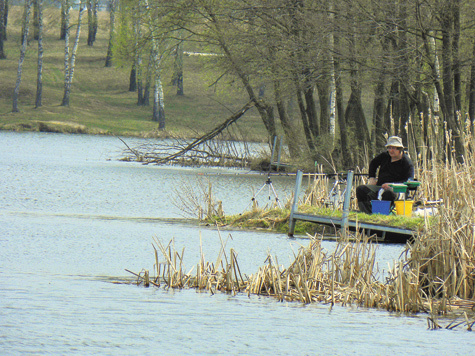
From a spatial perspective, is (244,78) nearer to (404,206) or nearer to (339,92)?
(339,92)

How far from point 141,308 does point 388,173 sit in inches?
223

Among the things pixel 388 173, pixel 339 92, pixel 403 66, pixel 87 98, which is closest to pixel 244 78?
pixel 339 92

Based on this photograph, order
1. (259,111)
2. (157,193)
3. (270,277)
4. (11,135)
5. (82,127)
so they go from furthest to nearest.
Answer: (82,127)
(11,135)
(259,111)
(157,193)
(270,277)

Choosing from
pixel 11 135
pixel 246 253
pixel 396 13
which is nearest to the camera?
pixel 246 253

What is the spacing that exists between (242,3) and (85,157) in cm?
1042

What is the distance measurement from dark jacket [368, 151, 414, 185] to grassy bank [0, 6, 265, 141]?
27575 millimetres

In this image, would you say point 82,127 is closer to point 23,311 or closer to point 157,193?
point 157,193

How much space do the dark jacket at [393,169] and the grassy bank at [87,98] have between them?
27.6m

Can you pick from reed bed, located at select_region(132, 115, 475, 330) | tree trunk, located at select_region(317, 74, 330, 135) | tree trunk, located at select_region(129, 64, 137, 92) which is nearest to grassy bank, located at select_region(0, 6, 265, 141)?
tree trunk, located at select_region(129, 64, 137, 92)

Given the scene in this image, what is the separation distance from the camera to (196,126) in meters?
29.6

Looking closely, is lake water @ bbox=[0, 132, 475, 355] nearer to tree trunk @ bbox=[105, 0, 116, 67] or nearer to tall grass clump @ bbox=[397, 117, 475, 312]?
tall grass clump @ bbox=[397, 117, 475, 312]

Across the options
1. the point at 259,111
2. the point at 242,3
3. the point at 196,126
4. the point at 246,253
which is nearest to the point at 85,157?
the point at 196,126

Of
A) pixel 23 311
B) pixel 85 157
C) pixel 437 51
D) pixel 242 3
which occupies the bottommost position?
pixel 23 311

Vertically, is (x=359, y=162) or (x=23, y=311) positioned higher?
(x=359, y=162)
